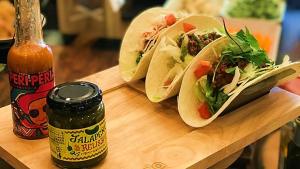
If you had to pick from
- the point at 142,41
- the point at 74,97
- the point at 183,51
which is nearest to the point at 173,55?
the point at 183,51

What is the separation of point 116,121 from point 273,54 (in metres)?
1.27

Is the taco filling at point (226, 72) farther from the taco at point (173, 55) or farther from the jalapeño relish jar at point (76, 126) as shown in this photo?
the jalapeño relish jar at point (76, 126)

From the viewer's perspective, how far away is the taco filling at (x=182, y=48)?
3.47ft

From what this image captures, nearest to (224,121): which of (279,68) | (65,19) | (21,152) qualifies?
(279,68)

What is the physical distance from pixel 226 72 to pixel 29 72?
0.39m

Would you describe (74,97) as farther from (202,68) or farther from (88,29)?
(88,29)

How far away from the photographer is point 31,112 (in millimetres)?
938

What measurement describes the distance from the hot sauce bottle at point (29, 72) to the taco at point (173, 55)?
0.81 feet

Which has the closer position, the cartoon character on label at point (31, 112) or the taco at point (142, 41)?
the cartoon character on label at point (31, 112)

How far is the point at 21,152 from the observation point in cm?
91

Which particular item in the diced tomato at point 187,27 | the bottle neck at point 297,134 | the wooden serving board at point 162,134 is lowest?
the bottle neck at point 297,134

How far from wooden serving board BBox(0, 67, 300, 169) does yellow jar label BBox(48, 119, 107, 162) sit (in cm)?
4

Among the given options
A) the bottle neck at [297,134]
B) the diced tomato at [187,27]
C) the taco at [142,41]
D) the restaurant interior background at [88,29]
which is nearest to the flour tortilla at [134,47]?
the taco at [142,41]

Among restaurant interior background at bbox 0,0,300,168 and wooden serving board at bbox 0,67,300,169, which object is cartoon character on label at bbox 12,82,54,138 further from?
restaurant interior background at bbox 0,0,300,168
